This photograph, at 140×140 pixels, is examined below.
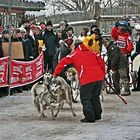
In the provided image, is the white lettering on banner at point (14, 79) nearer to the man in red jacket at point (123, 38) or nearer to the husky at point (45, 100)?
the man in red jacket at point (123, 38)

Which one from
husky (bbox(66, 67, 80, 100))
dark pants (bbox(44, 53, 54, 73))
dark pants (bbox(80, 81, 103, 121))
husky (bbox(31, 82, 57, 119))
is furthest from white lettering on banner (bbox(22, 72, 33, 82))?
dark pants (bbox(80, 81, 103, 121))

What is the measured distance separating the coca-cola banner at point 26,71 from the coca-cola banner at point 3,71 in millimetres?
248

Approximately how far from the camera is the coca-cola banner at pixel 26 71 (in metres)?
14.1

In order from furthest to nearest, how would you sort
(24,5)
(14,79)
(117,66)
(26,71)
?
1. (24,5)
2. (26,71)
3. (117,66)
4. (14,79)

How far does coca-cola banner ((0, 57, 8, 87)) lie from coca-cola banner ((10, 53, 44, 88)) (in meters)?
0.25

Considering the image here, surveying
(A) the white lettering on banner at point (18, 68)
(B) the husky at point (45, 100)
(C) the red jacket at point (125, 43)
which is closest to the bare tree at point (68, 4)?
(C) the red jacket at point (125, 43)

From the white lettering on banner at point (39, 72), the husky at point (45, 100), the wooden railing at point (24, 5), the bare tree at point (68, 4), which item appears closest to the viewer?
the husky at point (45, 100)

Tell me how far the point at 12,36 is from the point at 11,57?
95 cm

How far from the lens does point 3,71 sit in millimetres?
13539

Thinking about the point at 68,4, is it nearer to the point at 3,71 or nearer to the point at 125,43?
the point at 125,43

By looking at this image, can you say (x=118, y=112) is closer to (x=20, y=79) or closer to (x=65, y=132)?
(x=65, y=132)

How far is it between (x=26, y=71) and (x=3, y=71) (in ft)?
4.99

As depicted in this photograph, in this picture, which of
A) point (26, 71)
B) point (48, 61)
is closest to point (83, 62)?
point (26, 71)

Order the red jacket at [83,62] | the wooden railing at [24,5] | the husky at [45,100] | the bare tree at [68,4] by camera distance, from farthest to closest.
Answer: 1. the bare tree at [68,4]
2. the wooden railing at [24,5]
3. the husky at [45,100]
4. the red jacket at [83,62]
